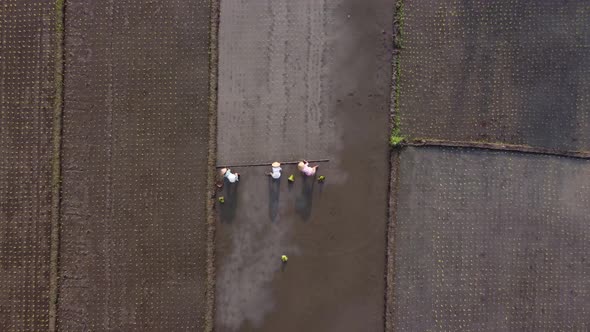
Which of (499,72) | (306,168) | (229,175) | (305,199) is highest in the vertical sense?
(499,72)

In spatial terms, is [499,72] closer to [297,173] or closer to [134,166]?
[297,173]

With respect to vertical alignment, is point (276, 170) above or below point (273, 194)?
above

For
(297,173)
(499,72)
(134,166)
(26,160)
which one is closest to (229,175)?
(297,173)

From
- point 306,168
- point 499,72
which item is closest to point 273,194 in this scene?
point 306,168

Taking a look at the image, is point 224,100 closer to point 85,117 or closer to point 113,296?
point 85,117

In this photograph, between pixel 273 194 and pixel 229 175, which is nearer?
pixel 229 175

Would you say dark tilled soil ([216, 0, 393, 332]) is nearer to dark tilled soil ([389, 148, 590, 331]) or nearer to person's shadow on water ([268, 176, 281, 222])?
person's shadow on water ([268, 176, 281, 222])
